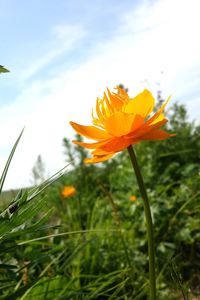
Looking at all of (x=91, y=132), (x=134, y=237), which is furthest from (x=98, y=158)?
(x=134, y=237)

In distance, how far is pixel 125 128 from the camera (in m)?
0.82

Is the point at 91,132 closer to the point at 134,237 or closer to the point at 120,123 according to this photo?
the point at 120,123

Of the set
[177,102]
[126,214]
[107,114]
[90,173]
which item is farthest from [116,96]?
[90,173]

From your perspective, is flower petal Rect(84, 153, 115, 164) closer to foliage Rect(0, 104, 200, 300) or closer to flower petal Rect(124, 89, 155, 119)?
flower petal Rect(124, 89, 155, 119)

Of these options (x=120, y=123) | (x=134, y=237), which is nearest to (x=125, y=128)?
(x=120, y=123)

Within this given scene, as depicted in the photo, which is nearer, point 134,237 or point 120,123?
point 120,123

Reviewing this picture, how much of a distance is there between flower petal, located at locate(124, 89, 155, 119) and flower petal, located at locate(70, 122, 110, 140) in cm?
7

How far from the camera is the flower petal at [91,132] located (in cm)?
82

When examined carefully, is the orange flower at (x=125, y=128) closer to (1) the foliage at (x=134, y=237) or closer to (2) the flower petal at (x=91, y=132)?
(2) the flower petal at (x=91, y=132)

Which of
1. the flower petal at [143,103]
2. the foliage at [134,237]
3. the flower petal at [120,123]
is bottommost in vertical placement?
the foliage at [134,237]

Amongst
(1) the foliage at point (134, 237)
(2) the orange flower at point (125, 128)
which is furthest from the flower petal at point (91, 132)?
(1) the foliage at point (134, 237)

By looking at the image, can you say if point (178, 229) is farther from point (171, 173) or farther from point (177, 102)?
point (177, 102)

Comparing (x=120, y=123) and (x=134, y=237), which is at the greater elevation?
(x=120, y=123)

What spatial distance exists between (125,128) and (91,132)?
66 millimetres
